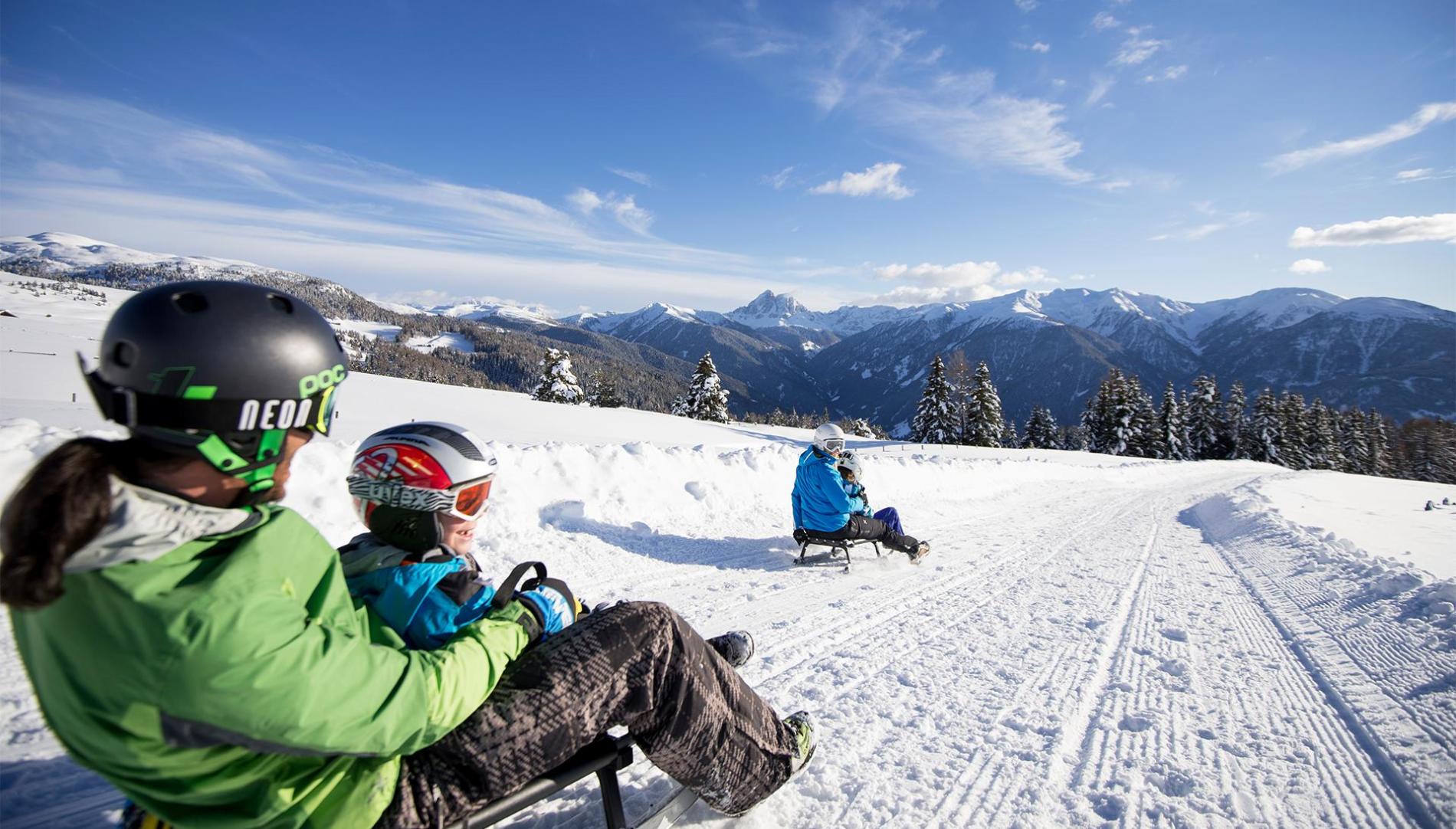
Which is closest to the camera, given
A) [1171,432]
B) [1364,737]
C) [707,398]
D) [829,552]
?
[1364,737]

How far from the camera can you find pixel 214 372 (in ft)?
5.19

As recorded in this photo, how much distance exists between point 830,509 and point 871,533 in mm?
592

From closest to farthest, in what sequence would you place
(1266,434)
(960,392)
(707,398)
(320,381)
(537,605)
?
(320,381), (537,605), (707,398), (960,392), (1266,434)

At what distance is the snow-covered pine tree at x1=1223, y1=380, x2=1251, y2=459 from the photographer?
53125mm

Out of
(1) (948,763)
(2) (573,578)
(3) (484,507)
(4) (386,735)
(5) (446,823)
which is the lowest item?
(2) (573,578)

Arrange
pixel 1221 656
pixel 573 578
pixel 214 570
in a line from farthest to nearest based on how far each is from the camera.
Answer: pixel 573 578 → pixel 1221 656 → pixel 214 570

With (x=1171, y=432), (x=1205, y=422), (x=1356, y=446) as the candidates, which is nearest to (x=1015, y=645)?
(x=1171, y=432)

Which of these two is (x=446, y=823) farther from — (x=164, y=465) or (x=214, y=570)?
(x=164, y=465)

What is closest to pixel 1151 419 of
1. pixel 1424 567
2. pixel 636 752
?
pixel 1424 567

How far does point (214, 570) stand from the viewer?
4.44 ft

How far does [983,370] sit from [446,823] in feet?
160

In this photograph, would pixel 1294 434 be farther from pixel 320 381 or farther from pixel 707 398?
pixel 320 381

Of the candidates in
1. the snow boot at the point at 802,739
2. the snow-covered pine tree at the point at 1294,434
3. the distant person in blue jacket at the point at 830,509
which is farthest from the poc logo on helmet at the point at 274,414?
the snow-covered pine tree at the point at 1294,434

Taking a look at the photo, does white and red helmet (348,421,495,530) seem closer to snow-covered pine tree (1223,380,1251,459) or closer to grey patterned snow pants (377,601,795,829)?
grey patterned snow pants (377,601,795,829)
